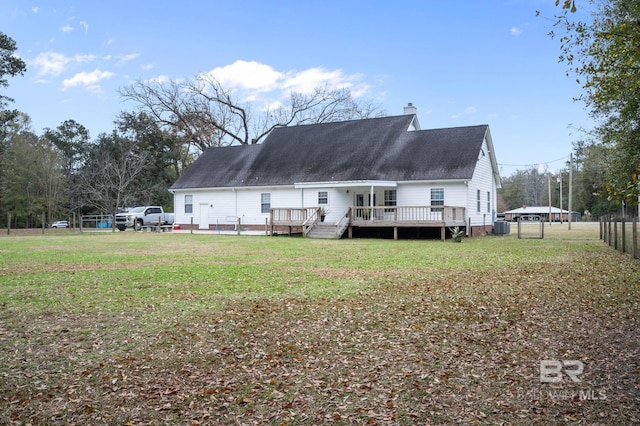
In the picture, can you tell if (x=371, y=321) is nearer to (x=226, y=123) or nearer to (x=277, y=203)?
(x=277, y=203)

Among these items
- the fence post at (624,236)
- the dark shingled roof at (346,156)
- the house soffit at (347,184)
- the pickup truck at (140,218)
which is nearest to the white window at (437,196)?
the dark shingled roof at (346,156)

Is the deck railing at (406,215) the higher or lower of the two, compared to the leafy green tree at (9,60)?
lower

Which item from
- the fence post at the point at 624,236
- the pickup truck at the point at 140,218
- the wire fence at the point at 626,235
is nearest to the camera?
the wire fence at the point at 626,235

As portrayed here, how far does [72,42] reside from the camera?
88.0ft

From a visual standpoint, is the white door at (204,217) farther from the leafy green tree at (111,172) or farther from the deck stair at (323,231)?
the leafy green tree at (111,172)

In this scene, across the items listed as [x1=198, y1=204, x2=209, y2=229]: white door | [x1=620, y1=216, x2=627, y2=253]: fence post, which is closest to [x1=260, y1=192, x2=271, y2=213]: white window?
[x1=198, y1=204, x2=209, y2=229]: white door

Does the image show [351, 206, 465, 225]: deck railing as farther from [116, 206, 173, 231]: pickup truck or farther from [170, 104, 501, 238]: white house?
[116, 206, 173, 231]: pickup truck

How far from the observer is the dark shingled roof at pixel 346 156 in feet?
91.2

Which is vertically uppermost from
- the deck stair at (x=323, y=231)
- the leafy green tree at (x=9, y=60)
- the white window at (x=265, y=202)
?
the leafy green tree at (x=9, y=60)

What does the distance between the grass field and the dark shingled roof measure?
16730mm

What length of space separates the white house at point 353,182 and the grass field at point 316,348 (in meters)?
15.3

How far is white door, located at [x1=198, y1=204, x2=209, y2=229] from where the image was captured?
34344 millimetres

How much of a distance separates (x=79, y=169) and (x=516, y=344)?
174 feet

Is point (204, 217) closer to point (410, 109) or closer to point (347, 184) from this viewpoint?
point (347, 184)
